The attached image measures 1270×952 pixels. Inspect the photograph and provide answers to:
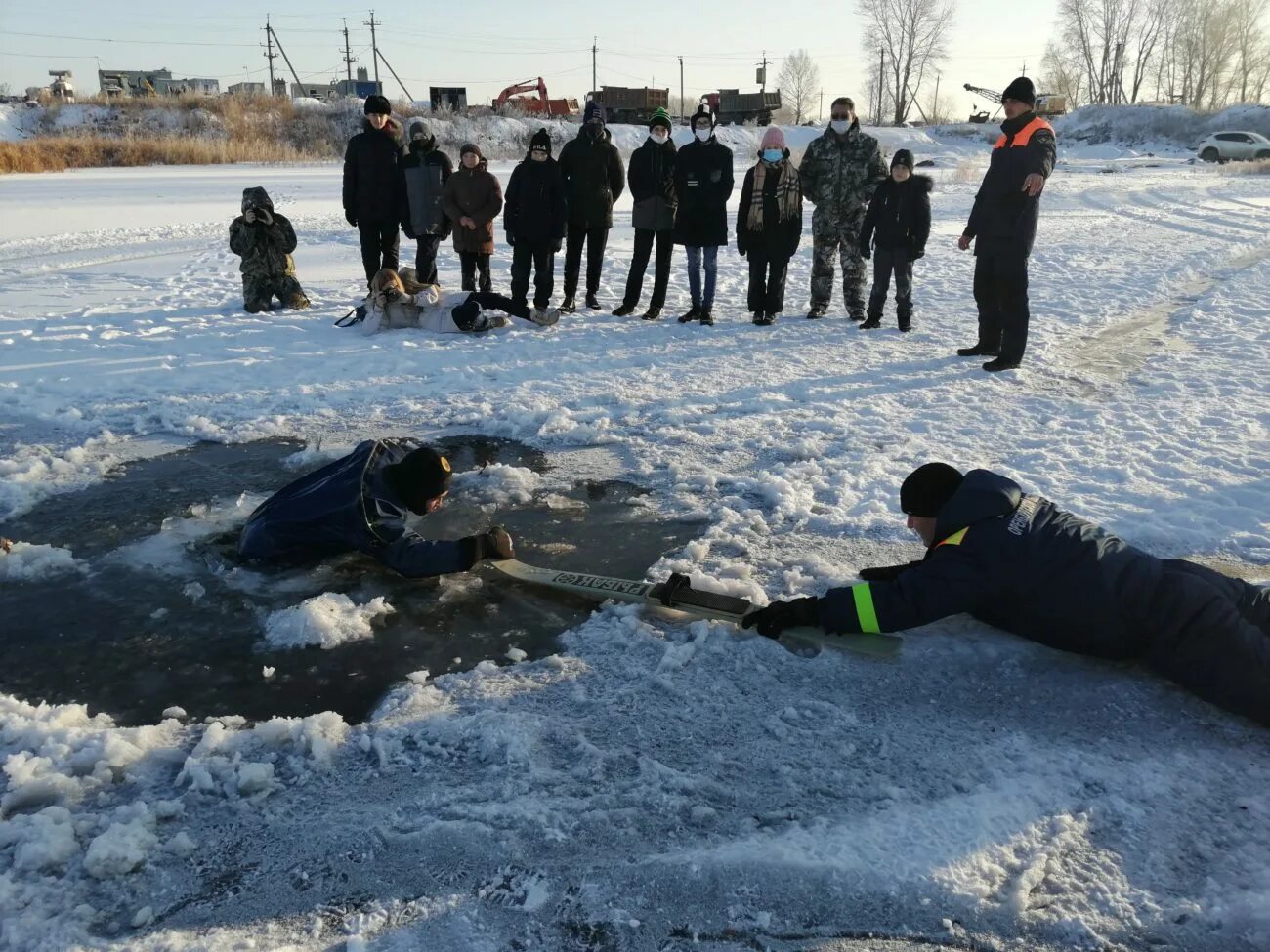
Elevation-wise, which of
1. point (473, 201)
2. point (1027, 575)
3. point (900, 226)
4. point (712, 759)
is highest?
point (473, 201)

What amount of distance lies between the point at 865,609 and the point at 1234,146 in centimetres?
4144

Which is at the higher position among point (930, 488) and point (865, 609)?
point (930, 488)

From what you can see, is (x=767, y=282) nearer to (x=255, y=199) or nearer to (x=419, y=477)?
(x=255, y=199)

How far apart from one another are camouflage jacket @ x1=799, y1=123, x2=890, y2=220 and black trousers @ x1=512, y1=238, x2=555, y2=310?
8.20ft

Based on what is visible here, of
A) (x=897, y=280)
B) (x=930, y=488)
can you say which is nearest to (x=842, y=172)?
(x=897, y=280)

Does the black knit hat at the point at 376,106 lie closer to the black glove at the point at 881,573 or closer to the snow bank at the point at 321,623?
the snow bank at the point at 321,623

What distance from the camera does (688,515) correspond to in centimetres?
443

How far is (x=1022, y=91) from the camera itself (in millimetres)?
6504

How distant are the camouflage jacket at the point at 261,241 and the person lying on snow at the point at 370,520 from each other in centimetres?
550

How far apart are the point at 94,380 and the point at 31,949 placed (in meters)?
5.49

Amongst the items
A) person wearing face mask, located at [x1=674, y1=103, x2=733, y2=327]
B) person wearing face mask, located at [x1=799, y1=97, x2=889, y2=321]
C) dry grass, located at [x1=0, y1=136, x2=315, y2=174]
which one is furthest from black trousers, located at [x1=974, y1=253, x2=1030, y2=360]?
dry grass, located at [x1=0, y1=136, x2=315, y2=174]

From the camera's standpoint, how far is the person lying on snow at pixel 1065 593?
2814 millimetres

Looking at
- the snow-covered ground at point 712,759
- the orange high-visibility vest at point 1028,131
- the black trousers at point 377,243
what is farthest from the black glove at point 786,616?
the black trousers at point 377,243

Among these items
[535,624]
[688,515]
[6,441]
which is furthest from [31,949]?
[6,441]
